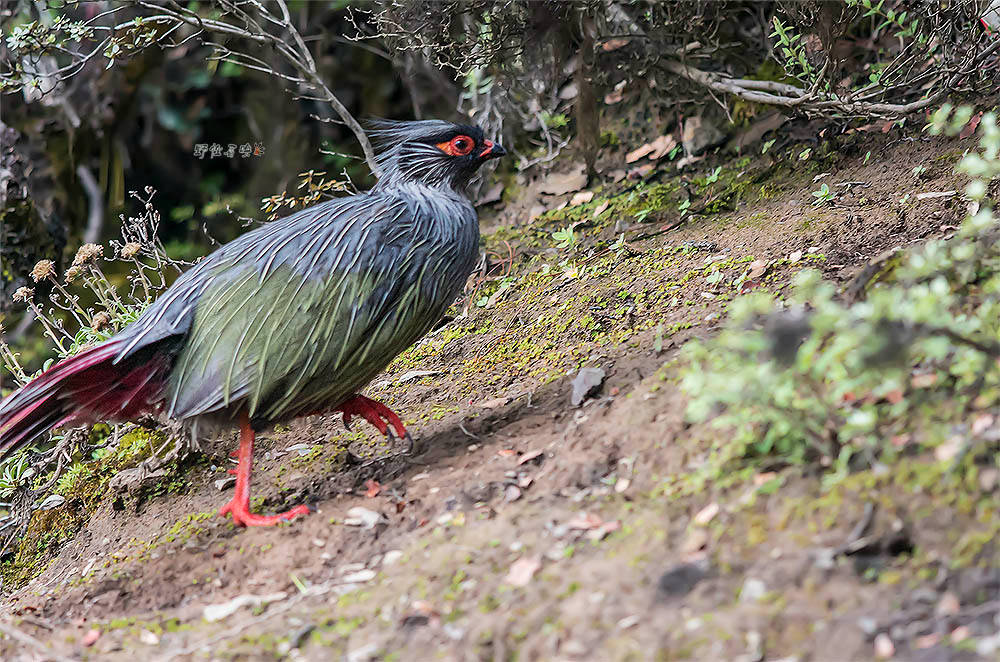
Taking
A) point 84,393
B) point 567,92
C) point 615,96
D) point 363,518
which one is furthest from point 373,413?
point 567,92

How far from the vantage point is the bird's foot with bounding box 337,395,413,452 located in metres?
4.12

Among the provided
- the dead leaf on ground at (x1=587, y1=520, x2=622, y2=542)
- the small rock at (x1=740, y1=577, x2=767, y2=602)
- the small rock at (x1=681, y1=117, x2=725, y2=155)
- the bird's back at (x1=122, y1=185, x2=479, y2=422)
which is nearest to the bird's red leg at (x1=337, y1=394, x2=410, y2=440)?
the bird's back at (x1=122, y1=185, x2=479, y2=422)

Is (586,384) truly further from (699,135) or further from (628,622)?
(699,135)

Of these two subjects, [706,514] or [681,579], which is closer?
[681,579]

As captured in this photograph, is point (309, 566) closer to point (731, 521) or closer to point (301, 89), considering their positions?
point (731, 521)

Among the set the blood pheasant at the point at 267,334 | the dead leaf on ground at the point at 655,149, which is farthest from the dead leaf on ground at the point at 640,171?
the blood pheasant at the point at 267,334

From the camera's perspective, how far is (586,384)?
12.5ft

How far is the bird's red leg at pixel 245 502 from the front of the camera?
12.0 feet

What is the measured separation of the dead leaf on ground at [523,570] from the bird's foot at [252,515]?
1146 millimetres

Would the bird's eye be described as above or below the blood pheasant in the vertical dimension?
above

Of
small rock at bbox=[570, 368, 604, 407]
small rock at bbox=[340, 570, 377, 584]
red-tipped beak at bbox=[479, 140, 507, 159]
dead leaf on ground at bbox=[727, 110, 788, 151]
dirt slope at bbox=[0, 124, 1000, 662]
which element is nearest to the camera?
dirt slope at bbox=[0, 124, 1000, 662]

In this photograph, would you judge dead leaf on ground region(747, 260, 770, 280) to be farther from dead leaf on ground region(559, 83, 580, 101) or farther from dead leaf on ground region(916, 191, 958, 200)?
dead leaf on ground region(559, 83, 580, 101)

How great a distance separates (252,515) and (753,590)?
6.65ft

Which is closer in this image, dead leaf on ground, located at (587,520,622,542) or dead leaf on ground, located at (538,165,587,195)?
dead leaf on ground, located at (587,520,622,542)
